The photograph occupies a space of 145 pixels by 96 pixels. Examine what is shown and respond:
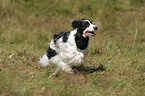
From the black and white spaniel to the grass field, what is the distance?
197mm

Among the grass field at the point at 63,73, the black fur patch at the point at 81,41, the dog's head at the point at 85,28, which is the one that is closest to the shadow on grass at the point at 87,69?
the grass field at the point at 63,73

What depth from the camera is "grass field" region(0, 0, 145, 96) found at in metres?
3.10

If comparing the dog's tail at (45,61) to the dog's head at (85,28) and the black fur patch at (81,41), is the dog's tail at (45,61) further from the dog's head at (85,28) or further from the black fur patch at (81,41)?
the dog's head at (85,28)

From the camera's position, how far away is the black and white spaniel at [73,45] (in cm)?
324

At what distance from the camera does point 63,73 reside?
137 inches

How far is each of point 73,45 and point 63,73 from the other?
0.51m

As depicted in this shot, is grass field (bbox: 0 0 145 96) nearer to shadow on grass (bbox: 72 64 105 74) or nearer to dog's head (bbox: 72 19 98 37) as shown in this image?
shadow on grass (bbox: 72 64 105 74)

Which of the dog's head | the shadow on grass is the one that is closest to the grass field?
the shadow on grass

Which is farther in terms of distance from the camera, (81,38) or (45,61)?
(45,61)

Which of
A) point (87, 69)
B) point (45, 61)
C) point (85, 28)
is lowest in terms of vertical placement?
point (87, 69)

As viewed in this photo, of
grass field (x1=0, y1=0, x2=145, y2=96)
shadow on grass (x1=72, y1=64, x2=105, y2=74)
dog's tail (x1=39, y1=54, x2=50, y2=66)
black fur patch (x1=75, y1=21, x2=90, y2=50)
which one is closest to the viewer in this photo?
grass field (x1=0, y1=0, x2=145, y2=96)

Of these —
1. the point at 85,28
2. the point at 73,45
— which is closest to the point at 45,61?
the point at 73,45

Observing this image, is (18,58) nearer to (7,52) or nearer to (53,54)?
(7,52)

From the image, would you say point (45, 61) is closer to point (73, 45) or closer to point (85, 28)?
point (73, 45)
